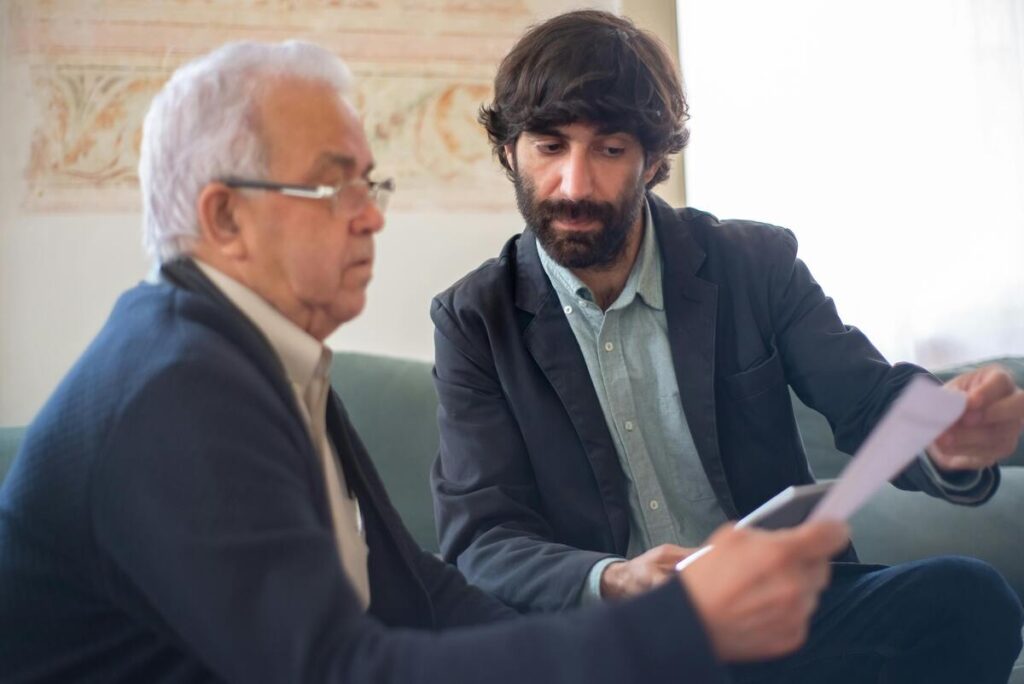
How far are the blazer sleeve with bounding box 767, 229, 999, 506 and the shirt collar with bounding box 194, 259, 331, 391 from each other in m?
0.88

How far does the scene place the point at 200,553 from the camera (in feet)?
2.85

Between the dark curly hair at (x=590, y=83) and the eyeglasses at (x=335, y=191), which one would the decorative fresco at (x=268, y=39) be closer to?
the dark curly hair at (x=590, y=83)

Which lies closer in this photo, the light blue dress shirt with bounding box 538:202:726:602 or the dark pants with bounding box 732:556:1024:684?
the dark pants with bounding box 732:556:1024:684

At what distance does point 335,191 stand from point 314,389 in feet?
0.68

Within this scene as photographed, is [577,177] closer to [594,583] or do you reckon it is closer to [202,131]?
[594,583]

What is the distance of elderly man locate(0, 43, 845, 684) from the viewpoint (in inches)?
33.6

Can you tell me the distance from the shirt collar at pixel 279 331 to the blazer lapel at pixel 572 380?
642 millimetres

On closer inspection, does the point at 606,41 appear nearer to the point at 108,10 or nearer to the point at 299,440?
the point at 299,440

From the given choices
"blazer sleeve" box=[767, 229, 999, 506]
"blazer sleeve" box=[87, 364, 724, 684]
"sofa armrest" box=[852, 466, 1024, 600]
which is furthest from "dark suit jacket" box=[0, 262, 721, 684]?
"sofa armrest" box=[852, 466, 1024, 600]

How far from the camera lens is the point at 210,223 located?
1100mm

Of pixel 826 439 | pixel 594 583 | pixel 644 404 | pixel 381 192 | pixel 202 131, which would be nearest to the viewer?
pixel 202 131

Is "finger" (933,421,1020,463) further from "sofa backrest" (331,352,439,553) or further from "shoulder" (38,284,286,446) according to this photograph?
"sofa backrest" (331,352,439,553)

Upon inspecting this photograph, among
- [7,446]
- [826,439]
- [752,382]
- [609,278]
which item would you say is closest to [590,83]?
[609,278]

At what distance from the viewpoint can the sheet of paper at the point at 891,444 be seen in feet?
3.02
